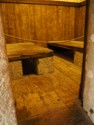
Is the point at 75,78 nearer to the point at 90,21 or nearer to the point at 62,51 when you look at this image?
the point at 90,21

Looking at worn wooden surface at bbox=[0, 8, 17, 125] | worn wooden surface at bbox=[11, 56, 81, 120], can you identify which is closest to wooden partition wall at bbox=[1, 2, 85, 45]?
worn wooden surface at bbox=[11, 56, 81, 120]

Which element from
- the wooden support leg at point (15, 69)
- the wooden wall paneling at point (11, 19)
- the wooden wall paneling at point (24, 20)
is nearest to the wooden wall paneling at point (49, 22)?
the wooden wall paneling at point (24, 20)

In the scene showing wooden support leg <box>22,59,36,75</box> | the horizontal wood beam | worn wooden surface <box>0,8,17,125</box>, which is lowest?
wooden support leg <box>22,59,36,75</box>

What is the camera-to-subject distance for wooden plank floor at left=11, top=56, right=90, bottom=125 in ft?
4.31

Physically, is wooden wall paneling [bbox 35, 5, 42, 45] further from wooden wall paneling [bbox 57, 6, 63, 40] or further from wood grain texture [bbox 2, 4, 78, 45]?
wooden wall paneling [bbox 57, 6, 63, 40]

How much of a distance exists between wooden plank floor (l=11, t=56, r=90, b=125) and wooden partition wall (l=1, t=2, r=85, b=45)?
90.0 inches

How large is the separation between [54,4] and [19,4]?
1.16 metres

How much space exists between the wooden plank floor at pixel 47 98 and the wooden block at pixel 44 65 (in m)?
0.11

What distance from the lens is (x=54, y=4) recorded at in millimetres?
4301

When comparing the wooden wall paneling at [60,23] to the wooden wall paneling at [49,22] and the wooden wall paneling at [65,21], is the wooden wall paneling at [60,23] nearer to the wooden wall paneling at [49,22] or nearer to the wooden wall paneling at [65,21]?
the wooden wall paneling at [65,21]

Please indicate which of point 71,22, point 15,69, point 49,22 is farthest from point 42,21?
point 15,69

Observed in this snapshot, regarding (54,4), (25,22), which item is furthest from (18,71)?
(54,4)

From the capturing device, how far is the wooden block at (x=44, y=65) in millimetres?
2436

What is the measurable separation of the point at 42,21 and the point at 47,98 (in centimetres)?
326
